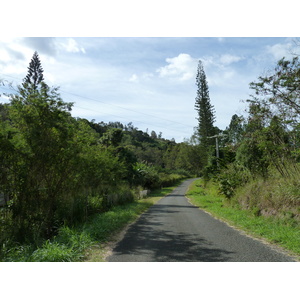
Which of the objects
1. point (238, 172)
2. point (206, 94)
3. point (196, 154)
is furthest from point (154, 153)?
point (238, 172)

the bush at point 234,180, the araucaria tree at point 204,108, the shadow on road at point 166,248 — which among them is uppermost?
the araucaria tree at point 204,108

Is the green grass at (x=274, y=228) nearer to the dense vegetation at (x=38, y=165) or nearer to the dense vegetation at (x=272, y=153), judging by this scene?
the dense vegetation at (x=272, y=153)

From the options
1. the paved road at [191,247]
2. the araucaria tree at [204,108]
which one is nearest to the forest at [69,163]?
the paved road at [191,247]

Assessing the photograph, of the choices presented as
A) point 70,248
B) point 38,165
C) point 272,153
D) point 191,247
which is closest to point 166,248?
point 191,247

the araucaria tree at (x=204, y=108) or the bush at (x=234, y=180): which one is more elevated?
the araucaria tree at (x=204, y=108)

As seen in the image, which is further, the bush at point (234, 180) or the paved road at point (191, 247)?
the bush at point (234, 180)

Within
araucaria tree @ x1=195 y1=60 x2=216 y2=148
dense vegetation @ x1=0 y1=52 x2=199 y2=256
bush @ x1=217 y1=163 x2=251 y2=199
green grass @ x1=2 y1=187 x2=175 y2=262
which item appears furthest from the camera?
araucaria tree @ x1=195 y1=60 x2=216 y2=148

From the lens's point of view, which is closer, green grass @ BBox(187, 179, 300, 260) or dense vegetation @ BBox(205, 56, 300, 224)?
green grass @ BBox(187, 179, 300, 260)

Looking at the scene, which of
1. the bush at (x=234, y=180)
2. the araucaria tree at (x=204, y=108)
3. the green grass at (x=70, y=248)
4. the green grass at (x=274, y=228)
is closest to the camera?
the green grass at (x=70, y=248)

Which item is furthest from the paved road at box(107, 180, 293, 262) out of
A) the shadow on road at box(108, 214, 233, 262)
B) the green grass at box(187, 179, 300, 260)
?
the green grass at box(187, 179, 300, 260)

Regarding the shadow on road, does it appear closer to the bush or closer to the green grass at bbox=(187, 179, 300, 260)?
the green grass at bbox=(187, 179, 300, 260)

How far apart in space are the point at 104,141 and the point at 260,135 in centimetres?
1246

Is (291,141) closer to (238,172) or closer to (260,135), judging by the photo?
(260,135)

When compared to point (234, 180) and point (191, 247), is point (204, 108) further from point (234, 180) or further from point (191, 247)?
point (191, 247)
